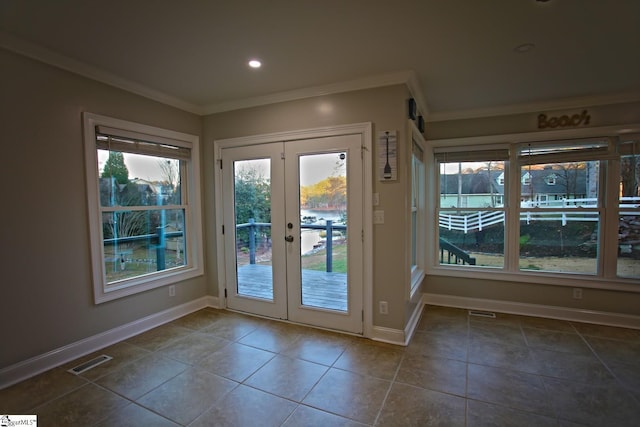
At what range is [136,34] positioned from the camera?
6.98ft

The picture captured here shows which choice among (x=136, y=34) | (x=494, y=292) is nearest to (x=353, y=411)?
(x=494, y=292)

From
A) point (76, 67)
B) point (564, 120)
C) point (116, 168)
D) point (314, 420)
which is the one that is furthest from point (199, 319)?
point (564, 120)

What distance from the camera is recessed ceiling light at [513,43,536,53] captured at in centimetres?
228

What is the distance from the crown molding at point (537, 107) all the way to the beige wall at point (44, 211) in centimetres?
370

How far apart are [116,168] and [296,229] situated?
1871mm

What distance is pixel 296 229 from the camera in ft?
10.9

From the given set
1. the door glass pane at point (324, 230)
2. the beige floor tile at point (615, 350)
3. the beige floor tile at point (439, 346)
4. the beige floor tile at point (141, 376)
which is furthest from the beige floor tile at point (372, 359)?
the beige floor tile at point (615, 350)

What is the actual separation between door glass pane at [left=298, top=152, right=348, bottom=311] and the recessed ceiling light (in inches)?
62.4

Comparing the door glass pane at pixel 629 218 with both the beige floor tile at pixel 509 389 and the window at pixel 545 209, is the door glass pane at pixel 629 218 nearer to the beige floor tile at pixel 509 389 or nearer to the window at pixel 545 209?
the window at pixel 545 209

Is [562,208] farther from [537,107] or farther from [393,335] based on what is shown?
[393,335]

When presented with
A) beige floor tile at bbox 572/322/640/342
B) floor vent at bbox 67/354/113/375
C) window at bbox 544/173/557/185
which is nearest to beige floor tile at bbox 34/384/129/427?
floor vent at bbox 67/354/113/375

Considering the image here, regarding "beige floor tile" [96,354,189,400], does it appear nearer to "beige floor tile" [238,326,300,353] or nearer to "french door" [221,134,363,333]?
"beige floor tile" [238,326,300,353]

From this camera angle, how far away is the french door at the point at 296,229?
3051 mm

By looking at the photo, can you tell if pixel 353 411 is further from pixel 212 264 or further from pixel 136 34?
pixel 136 34
